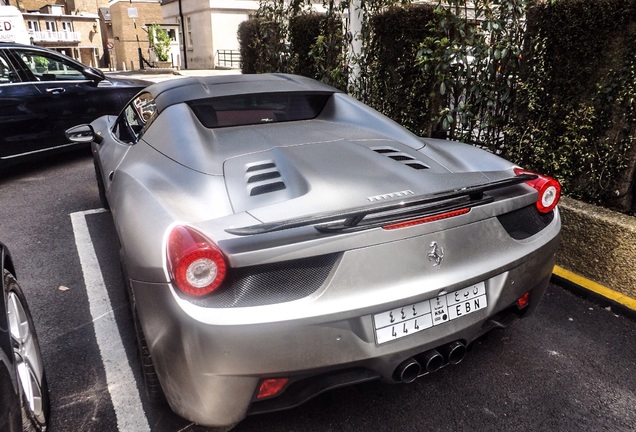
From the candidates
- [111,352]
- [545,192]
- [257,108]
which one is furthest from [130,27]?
[545,192]

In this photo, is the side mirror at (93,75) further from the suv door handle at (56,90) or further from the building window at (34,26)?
the building window at (34,26)

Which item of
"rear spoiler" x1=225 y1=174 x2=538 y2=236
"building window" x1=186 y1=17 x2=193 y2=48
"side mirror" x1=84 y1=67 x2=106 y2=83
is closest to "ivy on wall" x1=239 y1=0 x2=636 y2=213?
"rear spoiler" x1=225 y1=174 x2=538 y2=236

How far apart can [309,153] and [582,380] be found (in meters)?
1.81

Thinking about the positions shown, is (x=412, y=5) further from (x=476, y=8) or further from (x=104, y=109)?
(x=104, y=109)

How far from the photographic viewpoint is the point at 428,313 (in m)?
1.84

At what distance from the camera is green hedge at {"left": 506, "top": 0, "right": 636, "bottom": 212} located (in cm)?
339

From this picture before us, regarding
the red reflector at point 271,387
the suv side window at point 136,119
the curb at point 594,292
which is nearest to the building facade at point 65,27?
the suv side window at point 136,119

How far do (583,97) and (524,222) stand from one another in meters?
2.03

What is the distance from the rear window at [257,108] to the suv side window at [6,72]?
161 inches

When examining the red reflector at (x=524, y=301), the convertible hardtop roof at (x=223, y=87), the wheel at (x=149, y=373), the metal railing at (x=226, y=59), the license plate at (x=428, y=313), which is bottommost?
the metal railing at (x=226, y=59)

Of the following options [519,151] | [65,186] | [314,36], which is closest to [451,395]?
[519,151]

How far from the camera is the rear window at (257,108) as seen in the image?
2875 mm

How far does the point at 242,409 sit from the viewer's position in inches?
68.4

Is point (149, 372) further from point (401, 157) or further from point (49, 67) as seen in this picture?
point (49, 67)
